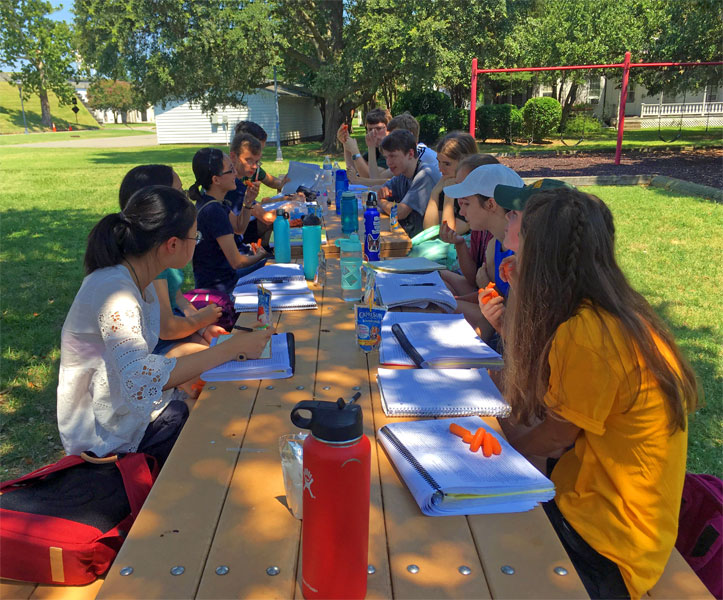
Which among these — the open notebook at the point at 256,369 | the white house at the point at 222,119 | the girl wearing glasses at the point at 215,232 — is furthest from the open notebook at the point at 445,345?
the white house at the point at 222,119

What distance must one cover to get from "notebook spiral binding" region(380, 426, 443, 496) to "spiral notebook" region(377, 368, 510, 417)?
0.15m

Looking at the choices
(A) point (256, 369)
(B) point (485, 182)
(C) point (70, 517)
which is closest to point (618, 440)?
(A) point (256, 369)

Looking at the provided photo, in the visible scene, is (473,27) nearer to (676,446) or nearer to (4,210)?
(4,210)

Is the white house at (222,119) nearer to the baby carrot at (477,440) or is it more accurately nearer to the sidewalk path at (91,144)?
the sidewalk path at (91,144)

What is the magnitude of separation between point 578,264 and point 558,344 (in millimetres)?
256

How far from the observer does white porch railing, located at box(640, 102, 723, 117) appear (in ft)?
108

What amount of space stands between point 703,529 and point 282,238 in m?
2.82

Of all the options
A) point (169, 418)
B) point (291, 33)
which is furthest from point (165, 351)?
point (291, 33)

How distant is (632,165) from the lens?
15648 millimetres

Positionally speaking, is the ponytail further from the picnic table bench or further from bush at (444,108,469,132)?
bush at (444,108,469,132)

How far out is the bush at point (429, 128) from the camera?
23.7m

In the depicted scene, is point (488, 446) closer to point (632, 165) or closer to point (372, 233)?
point (372, 233)

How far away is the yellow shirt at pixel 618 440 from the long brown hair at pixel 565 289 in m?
0.05

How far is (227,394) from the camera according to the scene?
2084 millimetres
